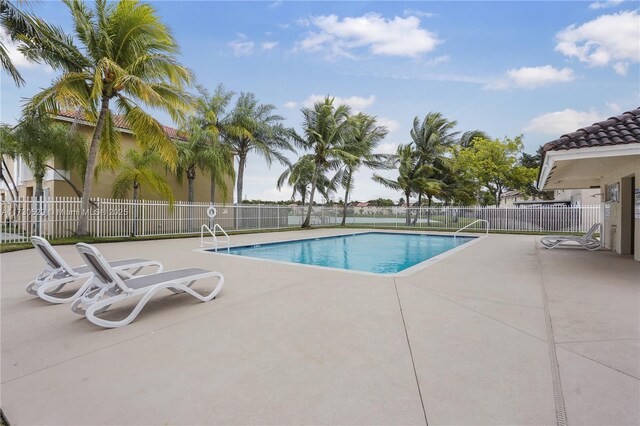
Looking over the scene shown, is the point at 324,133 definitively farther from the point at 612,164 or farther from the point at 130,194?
the point at 612,164

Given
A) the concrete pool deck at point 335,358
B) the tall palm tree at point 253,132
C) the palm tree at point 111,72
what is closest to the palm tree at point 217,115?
the tall palm tree at point 253,132

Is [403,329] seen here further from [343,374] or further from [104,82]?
[104,82]

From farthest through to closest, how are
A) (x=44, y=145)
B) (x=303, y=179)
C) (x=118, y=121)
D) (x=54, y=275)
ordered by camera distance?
(x=303, y=179), (x=118, y=121), (x=44, y=145), (x=54, y=275)

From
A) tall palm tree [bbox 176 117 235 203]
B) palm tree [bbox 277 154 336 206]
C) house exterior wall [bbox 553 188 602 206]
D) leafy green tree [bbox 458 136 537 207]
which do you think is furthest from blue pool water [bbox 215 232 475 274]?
house exterior wall [bbox 553 188 602 206]

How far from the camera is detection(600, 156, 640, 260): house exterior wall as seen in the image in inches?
324

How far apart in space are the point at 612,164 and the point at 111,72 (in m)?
16.2

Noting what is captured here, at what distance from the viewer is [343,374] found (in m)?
2.59

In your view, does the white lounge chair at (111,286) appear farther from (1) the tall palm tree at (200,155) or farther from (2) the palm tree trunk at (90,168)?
(1) the tall palm tree at (200,155)

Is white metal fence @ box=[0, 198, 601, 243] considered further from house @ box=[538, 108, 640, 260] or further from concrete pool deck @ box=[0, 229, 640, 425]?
concrete pool deck @ box=[0, 229, 640, 425]

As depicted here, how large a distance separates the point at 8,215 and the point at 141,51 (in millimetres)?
7694

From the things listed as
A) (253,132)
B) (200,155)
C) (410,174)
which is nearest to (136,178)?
(200,155)

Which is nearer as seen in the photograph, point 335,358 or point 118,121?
point 335,358

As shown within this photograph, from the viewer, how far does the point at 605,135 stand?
5.68m

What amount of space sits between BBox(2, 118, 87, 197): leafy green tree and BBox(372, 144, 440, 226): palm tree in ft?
67.7
